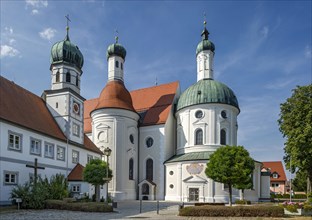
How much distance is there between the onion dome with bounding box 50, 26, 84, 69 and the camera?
115 feet

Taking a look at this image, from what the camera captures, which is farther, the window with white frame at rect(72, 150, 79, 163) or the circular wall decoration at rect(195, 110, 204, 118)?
the circular wall decoration at rect(195, 110, 204, 118)

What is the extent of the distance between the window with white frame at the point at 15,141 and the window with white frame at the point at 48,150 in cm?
359

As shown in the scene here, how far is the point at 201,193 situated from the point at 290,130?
13.1m

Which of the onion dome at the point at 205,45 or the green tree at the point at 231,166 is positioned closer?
the green tree at the point at 231,166

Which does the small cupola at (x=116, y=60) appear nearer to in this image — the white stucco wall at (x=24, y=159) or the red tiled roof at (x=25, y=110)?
the red tiled roof at (x=25, y=110)

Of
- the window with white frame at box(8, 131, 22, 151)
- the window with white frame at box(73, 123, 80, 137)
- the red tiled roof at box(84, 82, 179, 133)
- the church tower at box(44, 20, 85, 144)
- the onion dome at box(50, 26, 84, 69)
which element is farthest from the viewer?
the red tiled roof at box(84, 82, 179, 133)

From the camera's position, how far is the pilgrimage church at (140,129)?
108ft

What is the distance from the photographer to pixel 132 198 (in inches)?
1732

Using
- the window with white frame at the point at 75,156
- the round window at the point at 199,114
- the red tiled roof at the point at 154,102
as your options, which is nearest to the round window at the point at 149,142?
the red tiled roof at the point at 154,102

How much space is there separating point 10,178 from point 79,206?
648cm

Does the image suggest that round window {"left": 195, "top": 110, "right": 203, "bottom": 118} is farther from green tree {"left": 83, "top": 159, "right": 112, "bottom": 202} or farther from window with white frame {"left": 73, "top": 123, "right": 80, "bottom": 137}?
green tree {"left": 83, "top": 159, "right": 112, "bottom": 202}

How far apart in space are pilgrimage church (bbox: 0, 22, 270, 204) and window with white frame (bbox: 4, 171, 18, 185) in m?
3.80

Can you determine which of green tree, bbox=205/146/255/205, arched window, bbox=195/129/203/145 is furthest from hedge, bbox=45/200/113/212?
arched window, bbox=195/129/203/145

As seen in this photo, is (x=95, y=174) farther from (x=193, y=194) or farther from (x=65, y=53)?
(x=193, y=194)
